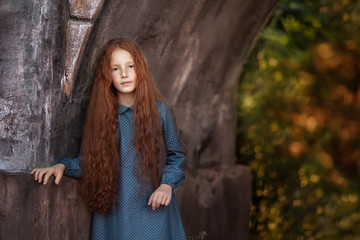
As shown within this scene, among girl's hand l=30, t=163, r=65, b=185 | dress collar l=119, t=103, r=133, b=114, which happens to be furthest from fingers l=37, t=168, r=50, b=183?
dress collar l=119, t=103, r=133, b=114

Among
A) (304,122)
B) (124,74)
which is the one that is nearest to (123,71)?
(124,74)

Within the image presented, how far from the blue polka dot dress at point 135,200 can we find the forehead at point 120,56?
24cm

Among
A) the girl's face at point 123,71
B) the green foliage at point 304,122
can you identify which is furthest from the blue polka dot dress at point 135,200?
the green foliage at point 304,122

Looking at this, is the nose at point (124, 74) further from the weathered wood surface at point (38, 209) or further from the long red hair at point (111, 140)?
the weathered wood surface at point (38, 209)

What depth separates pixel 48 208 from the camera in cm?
256

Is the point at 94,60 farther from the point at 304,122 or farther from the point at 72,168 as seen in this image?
the point at 304,122

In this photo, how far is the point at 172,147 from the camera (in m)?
2.68

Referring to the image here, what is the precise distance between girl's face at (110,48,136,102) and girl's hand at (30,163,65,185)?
509 mm

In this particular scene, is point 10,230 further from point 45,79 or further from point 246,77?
point 246,77

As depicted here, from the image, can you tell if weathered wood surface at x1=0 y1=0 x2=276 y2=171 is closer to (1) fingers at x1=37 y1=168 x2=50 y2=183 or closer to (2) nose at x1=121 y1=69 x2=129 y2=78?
(1) fingers at x1=37 y1=168 x2=50 y2=183

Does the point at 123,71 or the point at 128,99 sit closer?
the point at 123,71

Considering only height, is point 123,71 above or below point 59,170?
above

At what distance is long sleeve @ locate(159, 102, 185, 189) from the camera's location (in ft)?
8.60

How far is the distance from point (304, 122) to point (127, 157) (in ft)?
14.9
